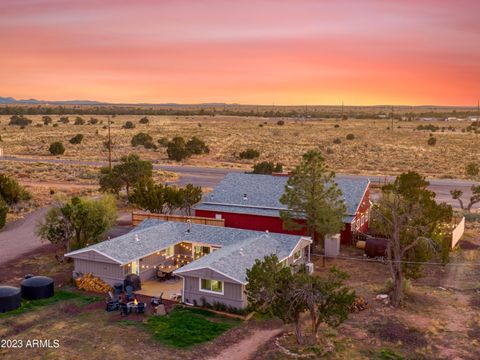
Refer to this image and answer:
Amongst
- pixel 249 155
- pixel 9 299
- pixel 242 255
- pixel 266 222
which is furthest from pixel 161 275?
pixel 249 155

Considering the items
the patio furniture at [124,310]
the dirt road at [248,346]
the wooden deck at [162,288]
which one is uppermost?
the patio furniture at [124,310]

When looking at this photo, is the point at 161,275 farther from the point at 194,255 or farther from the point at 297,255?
the point at 297,255

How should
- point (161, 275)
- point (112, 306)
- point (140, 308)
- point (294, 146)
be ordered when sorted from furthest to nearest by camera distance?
point (294, 146) < point (161, 275) < point (112, 306) < point (140, 308)

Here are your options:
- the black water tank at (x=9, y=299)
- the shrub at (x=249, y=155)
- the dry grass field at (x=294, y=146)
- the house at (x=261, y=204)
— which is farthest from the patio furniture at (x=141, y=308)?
the shrub at (x=249, y=155)

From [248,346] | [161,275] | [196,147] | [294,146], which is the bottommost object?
[248,346]

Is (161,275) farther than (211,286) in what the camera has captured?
Yes

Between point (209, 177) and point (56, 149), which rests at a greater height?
point (56, 149)

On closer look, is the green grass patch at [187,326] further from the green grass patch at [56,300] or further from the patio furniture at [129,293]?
A: the green grass patch at [56,300]
